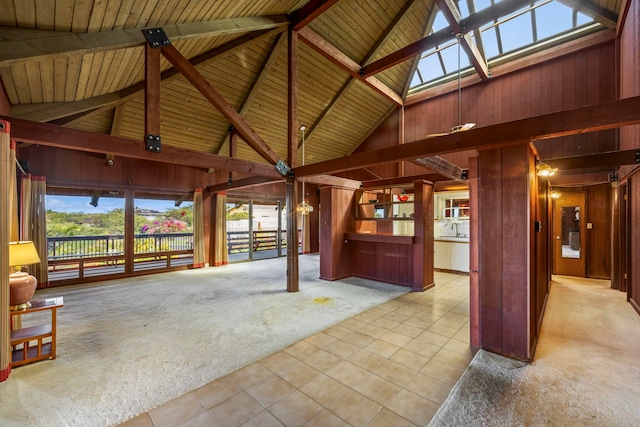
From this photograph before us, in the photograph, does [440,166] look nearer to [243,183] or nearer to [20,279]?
[243,183]

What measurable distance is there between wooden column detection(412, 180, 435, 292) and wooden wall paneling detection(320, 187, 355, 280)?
5.61 feet

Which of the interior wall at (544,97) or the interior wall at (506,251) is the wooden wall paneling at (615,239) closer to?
the interior wall at (544,97)

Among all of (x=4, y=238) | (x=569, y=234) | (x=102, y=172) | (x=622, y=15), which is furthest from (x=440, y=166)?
(x=102, y=172)

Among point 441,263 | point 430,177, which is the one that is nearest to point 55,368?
point 430,177

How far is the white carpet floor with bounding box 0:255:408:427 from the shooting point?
2.14 meters

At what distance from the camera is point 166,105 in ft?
19.3

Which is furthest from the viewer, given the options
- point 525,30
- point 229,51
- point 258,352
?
point 525,30

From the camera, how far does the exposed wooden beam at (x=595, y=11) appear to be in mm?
4832

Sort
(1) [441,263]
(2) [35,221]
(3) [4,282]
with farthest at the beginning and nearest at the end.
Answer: (1) [441,263] → (2) [35,221] → (3) [4,282]

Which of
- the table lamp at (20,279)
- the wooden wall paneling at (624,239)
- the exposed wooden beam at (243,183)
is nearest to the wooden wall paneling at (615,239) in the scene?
the wooden wall paneling at (624,239)

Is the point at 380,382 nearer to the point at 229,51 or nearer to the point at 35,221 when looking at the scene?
the point at 229,51

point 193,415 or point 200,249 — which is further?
point 200,249

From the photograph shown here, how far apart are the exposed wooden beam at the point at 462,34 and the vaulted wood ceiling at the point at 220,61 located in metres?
0.05

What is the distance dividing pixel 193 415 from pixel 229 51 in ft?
18.4
